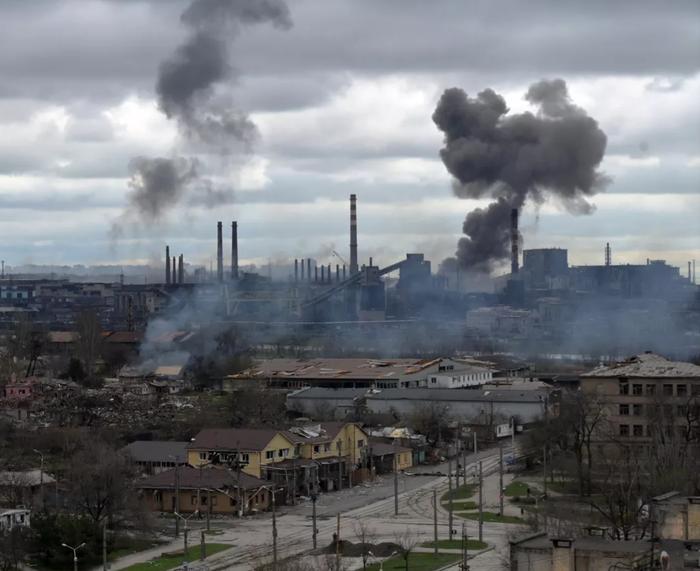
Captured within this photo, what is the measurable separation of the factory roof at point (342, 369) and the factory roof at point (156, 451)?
80.6 ft

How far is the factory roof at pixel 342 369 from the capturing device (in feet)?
232

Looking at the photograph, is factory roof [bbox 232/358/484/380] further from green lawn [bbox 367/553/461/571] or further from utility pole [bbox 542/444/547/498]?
green lawn [bbox 367/553/461/571]

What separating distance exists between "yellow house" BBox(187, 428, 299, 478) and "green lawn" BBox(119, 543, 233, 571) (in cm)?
856

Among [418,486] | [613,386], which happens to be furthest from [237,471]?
[613,386]

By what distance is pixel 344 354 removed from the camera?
93.1 m

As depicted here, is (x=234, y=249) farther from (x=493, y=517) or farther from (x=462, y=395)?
(x=493, y=517)

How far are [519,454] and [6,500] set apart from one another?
56.9 ft

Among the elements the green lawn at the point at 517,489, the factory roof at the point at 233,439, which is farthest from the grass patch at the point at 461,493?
the factory roof at the point at 233,439

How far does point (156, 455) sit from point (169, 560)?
1224 centimetres

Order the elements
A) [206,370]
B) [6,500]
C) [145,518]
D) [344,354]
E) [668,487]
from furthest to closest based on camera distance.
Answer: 1. [344,354]
2. [206,370]
3. [6,500]
4. [145,518]
5. [668,487]

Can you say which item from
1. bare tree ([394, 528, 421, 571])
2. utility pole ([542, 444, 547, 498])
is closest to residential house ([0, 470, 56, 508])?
bare tree ([394, 528, 421, 571])

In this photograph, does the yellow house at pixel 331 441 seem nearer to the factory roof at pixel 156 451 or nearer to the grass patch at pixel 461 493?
the factory roof at pixel 156 451

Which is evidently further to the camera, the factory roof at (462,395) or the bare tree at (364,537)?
the factory roof at (462,395)

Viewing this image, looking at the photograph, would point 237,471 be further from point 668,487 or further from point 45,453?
point 668,487
